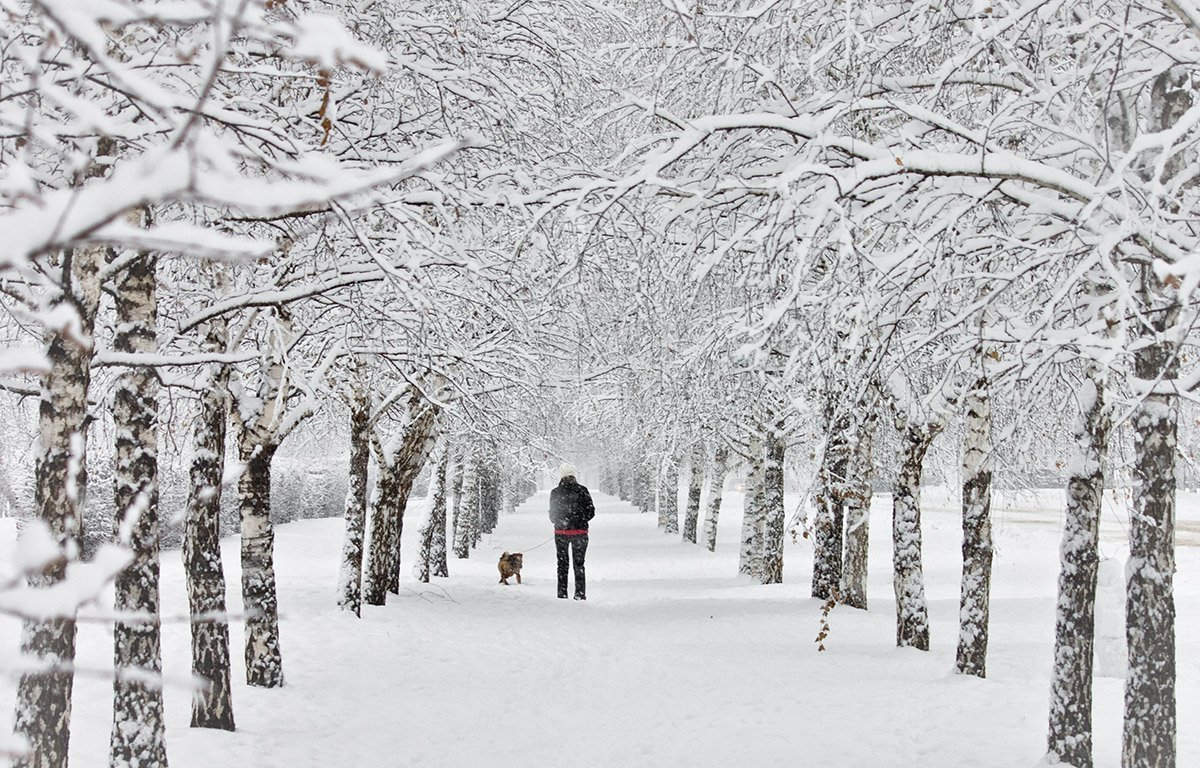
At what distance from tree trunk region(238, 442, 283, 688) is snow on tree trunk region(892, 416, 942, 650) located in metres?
6.10

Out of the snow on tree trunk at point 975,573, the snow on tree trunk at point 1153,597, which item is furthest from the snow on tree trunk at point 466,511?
the snow on tree trunk at point 1153,597

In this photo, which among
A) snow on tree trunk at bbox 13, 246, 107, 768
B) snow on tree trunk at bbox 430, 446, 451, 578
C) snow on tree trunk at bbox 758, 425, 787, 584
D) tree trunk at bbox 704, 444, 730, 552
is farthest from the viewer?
tree trunk at bbox 704, 444, 730, 552

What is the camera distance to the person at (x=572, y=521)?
15.4 metres

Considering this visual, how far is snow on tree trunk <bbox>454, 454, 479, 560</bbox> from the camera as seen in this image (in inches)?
885

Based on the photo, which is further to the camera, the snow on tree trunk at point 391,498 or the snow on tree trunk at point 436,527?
the snow on tree trunk at point 436,527

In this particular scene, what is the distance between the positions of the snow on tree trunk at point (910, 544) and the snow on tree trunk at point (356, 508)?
6.06 m

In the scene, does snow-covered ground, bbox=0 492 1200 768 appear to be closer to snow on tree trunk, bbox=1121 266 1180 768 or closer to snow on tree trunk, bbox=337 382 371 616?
snow on tree trunk, bbox=337 382 371 616

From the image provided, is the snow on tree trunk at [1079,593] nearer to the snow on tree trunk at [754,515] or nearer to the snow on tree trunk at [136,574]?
the snow on tree trunk at [136,574]

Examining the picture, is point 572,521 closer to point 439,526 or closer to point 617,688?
point 439,526

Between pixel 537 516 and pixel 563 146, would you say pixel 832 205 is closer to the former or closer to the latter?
pixel 563 146

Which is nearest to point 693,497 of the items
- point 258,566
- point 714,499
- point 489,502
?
point 714,499

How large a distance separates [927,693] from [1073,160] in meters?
4.56

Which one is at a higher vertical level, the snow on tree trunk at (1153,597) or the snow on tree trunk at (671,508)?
the snow on tree trunk at (1153,597)

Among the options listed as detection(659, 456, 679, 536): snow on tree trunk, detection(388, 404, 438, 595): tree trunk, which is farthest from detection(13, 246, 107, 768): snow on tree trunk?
detection(659, 456, 679, 536): snow on tree trunk
